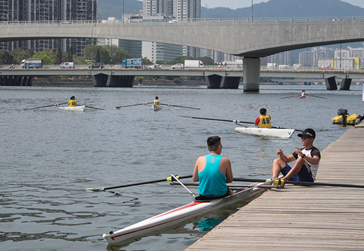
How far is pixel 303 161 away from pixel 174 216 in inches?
117

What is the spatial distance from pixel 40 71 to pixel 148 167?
338 feet

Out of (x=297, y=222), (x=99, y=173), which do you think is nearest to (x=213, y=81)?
(x=99, y=173)

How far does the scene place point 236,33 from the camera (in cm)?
8469

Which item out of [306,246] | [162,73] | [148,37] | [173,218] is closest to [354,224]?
[306,246]

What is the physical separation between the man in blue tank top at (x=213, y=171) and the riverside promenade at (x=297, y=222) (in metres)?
0.73

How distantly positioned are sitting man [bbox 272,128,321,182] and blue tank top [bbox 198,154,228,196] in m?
1.36

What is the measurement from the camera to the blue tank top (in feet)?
31.3

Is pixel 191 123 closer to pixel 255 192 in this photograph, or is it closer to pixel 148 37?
pixel 255 192

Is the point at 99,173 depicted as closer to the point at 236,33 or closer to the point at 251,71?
the point at 236,33

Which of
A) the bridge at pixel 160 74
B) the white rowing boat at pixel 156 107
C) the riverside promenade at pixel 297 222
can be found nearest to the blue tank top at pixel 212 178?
the riverside promenade at pixel 297 222

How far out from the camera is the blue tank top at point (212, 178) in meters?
9.55

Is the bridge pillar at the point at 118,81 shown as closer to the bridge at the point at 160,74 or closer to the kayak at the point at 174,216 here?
the bridge at the point at 160,74

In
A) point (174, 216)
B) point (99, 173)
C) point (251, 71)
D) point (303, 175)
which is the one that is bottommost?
point (99, 173)

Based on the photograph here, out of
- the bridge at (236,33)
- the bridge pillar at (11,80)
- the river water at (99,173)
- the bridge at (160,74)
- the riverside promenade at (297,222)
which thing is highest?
the bridge at (236,33)
